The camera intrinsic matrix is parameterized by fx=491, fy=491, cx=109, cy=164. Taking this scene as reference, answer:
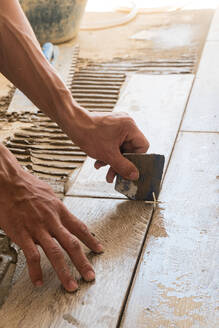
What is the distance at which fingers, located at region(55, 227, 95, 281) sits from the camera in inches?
60.3

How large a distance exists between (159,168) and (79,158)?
600 millimetres

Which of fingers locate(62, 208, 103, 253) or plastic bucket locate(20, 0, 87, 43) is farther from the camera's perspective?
plastic bucket locate(20, 0, 87, 43)

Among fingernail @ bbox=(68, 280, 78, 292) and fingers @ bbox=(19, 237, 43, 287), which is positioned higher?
fingers @ bbox=(19, 237, 43, 287)

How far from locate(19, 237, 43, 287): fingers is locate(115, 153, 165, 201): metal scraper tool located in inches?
20.3

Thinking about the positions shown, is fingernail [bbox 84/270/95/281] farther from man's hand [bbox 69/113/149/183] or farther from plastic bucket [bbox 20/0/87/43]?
plastic bucket [bbox 20/0/87/43]

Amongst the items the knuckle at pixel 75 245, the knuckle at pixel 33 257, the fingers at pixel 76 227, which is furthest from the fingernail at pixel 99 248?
the knuckle at pixel 33 257

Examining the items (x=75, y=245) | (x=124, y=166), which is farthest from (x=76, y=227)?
(x=124, y=166)

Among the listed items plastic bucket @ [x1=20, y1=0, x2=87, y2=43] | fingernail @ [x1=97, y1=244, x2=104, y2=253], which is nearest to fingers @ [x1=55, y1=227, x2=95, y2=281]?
fingernail @ [x1=97, y1=244, x2=104, y2=253]

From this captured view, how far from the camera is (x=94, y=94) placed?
9.80ft

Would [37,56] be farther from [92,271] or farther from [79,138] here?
[92,271]

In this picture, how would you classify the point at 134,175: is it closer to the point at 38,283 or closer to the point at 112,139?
the point at 112,139

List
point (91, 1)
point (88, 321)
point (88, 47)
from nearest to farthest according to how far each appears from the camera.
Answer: point (88, 321)
point (88, 47)
point (91, 1)

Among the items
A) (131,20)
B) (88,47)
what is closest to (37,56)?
(88,47)

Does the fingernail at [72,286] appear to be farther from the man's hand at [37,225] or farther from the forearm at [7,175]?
the forearm at [7,175]
